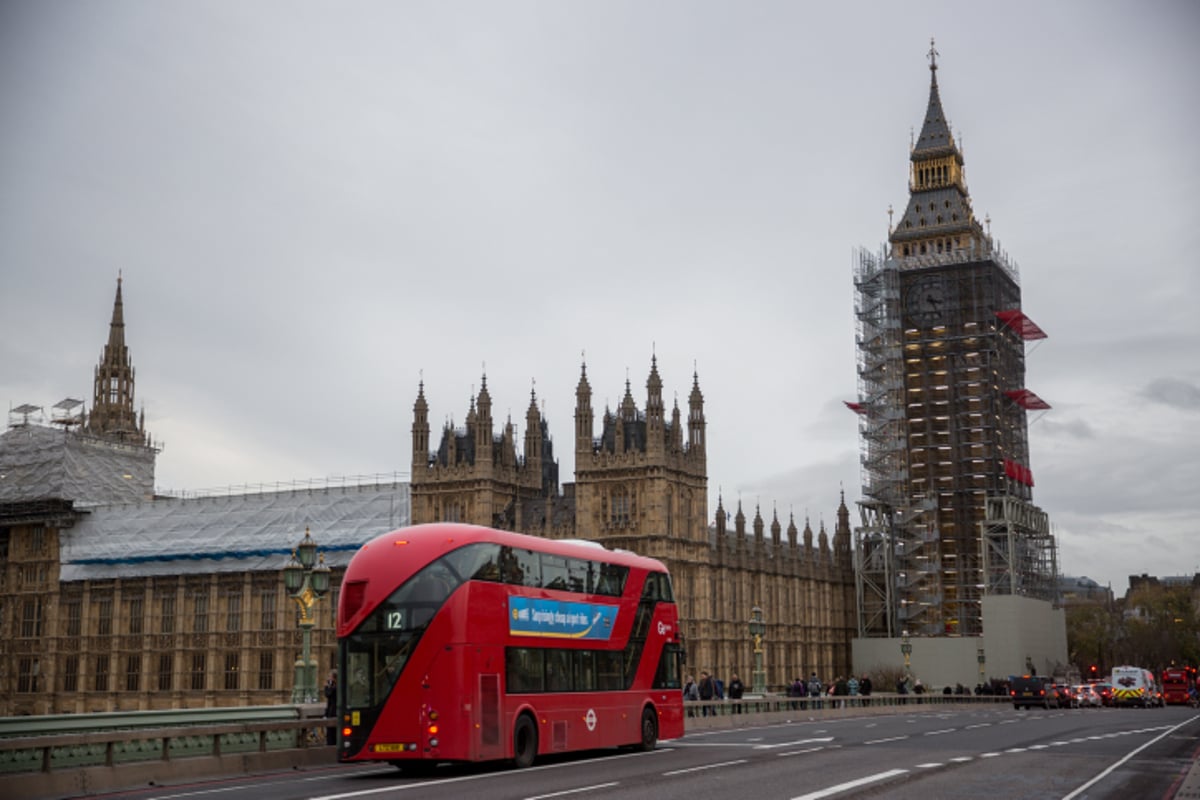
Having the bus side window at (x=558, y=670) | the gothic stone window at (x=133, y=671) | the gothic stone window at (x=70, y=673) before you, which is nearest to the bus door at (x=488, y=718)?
the bus side window at (x=558, y=670)

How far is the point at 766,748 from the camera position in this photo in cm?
3078

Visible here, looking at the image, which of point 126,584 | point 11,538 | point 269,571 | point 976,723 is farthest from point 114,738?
point 11,538

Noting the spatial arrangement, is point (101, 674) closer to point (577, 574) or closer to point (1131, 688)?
point (1131, 688)

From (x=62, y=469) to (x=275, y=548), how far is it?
822 inches

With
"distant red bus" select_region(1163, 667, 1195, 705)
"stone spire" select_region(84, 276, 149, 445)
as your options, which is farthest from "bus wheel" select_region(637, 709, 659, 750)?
"stone spire" select_region(84, 276, 149, 445)

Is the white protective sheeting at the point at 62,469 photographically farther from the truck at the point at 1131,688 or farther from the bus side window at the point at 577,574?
the bus side window at the point at 577,574

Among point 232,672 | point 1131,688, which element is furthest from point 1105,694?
point 232,672

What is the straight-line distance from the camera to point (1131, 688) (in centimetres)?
7594

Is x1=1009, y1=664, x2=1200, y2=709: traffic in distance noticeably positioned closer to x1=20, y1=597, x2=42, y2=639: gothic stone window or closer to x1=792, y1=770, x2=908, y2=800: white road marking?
x1=792, y1=770, x2=908, y2=800: white road marking

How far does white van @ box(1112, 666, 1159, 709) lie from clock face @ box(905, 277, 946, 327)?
99.2 ft

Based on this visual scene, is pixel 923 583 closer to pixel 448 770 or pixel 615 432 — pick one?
pixel 615 432

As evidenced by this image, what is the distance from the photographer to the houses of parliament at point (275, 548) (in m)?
81.4

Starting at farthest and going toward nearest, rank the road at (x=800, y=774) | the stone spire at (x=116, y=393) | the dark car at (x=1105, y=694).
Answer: the stone spire at (x=116, y=393) < the dark car at (x=1105, y=694) < the road at (x=800, y=774)

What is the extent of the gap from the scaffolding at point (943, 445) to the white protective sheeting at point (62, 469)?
56.9 m
